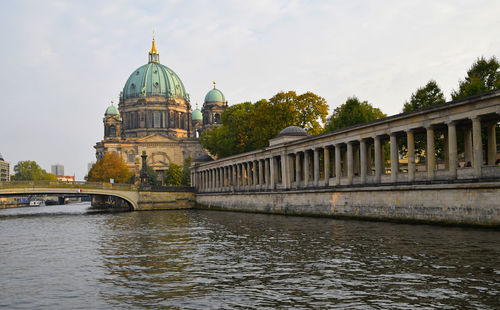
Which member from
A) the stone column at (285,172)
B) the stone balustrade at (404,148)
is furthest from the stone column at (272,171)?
the stone column at (285,172)

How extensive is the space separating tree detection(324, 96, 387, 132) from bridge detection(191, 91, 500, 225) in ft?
31.1

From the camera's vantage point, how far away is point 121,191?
75500 mm

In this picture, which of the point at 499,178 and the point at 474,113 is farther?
the point at 474,113

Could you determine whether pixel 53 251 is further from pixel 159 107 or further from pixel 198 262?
pixel 159 107

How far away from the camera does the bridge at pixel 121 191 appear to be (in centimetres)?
6981

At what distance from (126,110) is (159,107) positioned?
431 inches

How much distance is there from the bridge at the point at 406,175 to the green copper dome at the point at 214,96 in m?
100

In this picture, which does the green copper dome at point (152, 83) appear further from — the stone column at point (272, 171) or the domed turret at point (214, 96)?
the stone column at point (272, 171)

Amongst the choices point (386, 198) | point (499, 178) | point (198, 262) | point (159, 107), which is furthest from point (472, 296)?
point (159, 107)

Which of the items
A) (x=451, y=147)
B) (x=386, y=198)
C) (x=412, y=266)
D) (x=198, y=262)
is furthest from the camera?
(x=386, y=198)

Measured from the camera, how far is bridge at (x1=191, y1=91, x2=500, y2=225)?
28.6 metres

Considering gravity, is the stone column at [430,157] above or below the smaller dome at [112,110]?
below

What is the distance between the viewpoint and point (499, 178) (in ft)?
89.1

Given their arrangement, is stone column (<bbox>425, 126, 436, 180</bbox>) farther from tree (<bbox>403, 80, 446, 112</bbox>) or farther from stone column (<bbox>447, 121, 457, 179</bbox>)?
tree (<bbox>403, 80, 446, 112</bbox>)
